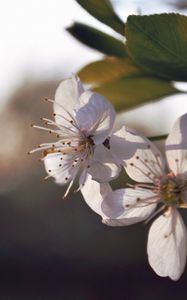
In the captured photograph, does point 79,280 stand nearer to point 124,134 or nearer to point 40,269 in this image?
point 40,269

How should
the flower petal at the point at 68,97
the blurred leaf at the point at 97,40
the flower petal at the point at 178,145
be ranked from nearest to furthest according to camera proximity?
1. the flower petal at the point at 178,145
2. the flower petal at the point at 68,97
3. the blurred leaf at the point at 97,40

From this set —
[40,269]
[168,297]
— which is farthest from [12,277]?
[168,297]

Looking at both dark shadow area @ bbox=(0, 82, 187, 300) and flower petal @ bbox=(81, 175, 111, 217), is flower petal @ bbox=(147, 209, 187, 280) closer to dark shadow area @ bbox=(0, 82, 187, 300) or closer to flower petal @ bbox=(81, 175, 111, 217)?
flower petal @ bbox=(81, 175, 111, 217)

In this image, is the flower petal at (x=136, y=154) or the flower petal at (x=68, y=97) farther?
the flower petal at (x=68, y=97)

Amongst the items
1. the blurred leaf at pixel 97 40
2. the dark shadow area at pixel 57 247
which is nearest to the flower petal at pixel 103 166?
the blurred leaf at pixel 97 40

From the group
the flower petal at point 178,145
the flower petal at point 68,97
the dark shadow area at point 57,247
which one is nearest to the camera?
the flower petal at point 178,145

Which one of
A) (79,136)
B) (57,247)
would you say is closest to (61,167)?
(79,136)

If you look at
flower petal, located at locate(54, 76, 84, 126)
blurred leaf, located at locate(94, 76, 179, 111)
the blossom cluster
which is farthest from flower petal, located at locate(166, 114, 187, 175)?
blurred leaf, located at locate(94, 76, 179, 111)

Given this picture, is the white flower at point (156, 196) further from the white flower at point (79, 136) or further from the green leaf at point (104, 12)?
the green leaf at point (104, 12)
